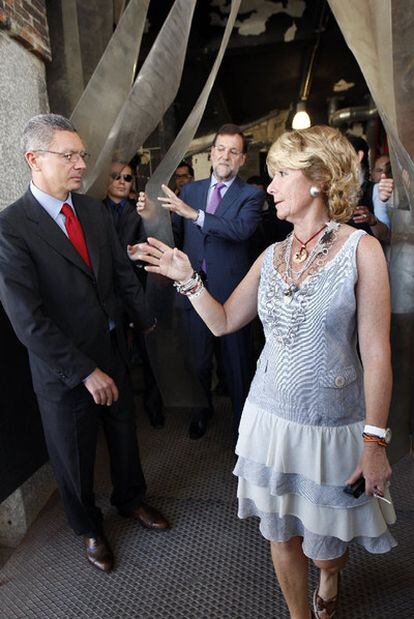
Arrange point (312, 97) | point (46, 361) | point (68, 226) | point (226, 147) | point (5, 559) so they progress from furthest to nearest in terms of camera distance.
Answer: point (312, 97)
point (226, 147)
point (5, 559)
point (68, 226)
point (46, 361)

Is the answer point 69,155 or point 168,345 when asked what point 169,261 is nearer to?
point 69,155

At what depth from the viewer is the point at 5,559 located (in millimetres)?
2018

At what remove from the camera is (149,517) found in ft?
6.72

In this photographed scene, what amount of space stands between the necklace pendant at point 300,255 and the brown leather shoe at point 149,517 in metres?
1.42

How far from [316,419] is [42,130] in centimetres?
136

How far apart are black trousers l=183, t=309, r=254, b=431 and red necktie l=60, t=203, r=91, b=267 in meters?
0.78

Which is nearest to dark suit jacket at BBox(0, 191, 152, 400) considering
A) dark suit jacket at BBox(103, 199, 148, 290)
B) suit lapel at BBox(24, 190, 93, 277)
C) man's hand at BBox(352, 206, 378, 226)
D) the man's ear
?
suit lapel at BBox(24, 190, 93, 277)

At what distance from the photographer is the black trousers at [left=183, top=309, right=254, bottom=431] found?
2.46 metres

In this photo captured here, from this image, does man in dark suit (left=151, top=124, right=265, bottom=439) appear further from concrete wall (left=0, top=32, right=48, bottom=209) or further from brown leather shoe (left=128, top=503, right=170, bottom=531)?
concrete wall (left=0, top=32, right=48, bottom=209)

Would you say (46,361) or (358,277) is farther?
(46,361)

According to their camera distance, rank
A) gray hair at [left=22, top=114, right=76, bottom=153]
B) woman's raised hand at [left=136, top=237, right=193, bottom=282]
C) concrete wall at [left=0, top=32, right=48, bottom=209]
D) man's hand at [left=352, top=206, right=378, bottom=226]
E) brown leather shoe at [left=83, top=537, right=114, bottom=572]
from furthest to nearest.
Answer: man's hand at [left=352, top=206, right=378, bottom=226] → concrete wall at [left=0, top=32, right=48, bottom=209] → brown leather shoe at [left=83, top=537, right=114, bottom=572] → gray hair at [left=22, top=114, right=76, bottom=153] → woman's raised hand at [left=136, top=237, right=193, bottom=282]

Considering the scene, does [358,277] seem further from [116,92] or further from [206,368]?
[206,368]

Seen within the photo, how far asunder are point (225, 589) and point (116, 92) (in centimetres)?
195

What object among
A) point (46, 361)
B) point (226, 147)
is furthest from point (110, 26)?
point (46, 361)
